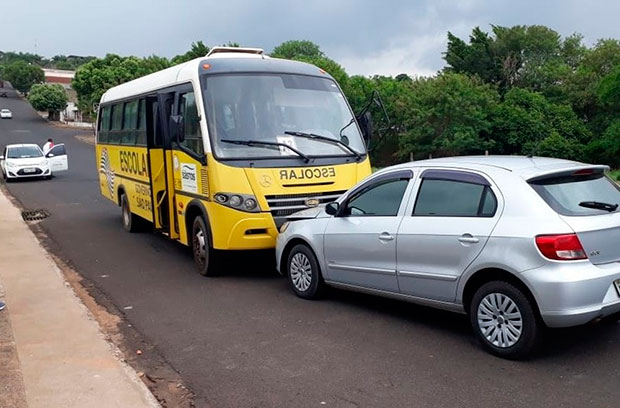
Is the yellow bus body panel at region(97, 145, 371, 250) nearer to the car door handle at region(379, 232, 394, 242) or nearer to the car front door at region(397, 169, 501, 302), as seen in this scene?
the car door handle at region(379, 232, 394, 242)

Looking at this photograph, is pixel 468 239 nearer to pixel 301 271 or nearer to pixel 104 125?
pixel 301 271

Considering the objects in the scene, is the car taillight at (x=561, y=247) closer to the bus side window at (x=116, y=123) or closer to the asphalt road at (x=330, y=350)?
the asphalt road at (x=330, y=350)

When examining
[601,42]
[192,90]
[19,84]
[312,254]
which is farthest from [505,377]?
[19,84]

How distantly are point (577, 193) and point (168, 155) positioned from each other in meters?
6.14

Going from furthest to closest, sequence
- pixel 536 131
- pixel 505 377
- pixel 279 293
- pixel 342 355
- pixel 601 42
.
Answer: pixel 601 42 → pixel 536 131 → pixel 279 293 → pixel 342 355 → pixel 505 377

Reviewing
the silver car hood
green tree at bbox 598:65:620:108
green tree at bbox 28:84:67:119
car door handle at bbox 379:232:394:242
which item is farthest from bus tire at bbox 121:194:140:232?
green tree at bbox 28:84:67:119

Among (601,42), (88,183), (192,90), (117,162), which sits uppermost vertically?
(601,42)

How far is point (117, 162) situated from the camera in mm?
13047

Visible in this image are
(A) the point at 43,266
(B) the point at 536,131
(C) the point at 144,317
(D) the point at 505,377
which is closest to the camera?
(D) the point at 505,377

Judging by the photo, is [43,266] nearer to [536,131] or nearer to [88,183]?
[88,183]

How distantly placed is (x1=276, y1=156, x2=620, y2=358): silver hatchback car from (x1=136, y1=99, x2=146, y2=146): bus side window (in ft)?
17.1

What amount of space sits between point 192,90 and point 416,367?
515 centimetres

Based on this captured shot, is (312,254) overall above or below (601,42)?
below

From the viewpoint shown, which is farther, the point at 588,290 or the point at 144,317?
the point at 144,317
